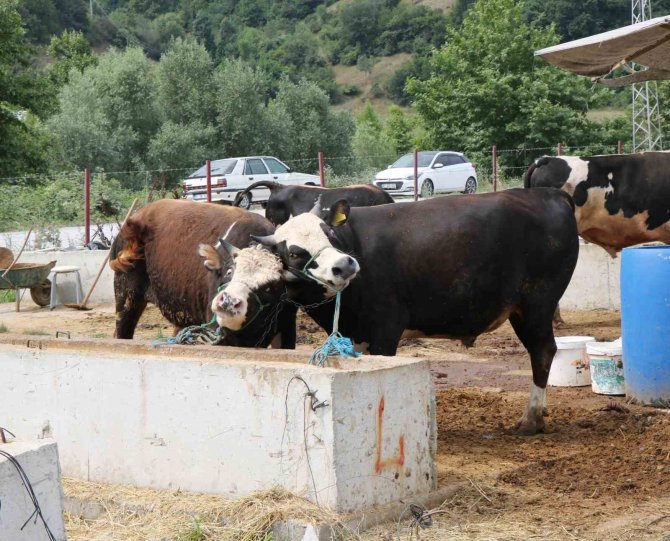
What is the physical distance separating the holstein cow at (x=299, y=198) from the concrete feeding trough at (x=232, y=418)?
6922 millimetres

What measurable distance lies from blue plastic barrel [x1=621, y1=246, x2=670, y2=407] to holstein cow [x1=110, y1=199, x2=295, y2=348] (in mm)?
2802

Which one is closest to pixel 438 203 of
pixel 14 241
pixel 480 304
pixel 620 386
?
pixel 480 304

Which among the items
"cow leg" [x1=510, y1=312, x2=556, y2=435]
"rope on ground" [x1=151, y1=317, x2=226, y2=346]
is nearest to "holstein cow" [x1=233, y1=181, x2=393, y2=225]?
"cow leg" [x1=510, y1=312, x2=556, y2=435]

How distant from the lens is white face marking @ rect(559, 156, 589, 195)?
12.5 meters

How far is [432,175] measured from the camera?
93.2ft

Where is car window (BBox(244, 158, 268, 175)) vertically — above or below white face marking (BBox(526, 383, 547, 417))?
above

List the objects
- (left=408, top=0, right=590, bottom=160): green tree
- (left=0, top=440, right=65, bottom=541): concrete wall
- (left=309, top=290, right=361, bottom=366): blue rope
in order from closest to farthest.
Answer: (left=0, top=440, right=65, bottom=541): concrete wall < (left=309, top=290, right=361, bottom=366): blue rope < (left=408, top=0, right=590, bottom=160): green tree

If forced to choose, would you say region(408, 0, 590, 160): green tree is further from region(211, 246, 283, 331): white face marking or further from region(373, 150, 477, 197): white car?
region(211, 246, 283, 331): white face marking

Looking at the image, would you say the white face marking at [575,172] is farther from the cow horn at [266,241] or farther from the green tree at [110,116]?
the green tree at [110,116]

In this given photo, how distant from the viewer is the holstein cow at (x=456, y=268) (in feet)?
23.2

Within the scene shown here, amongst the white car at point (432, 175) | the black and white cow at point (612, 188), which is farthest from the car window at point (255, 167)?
the black and white cow at point (612, 188)

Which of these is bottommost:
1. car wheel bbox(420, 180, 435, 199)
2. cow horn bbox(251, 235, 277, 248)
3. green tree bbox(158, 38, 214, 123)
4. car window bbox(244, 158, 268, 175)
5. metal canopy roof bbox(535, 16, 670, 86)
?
cow horn bbox(251, 235, 277, 248)

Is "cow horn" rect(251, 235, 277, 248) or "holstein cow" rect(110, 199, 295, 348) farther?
"holstein cow" rect(110, 199, 295, 348)

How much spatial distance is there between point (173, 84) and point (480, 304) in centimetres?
4382
